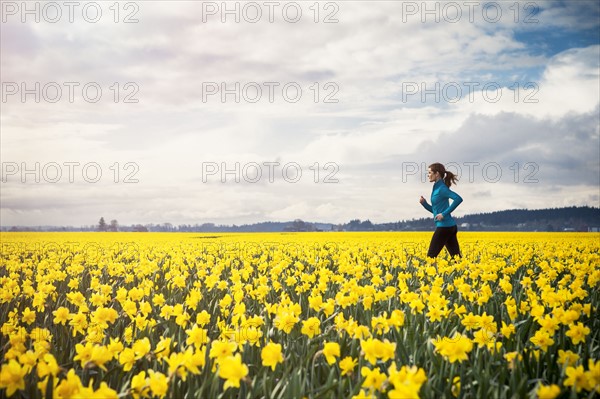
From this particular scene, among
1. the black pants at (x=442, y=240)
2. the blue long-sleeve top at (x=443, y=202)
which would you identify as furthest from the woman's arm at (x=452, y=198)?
the black pants at (x=442, y=240)

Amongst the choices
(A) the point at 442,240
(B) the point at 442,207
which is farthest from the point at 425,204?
(A) the point at 442,240

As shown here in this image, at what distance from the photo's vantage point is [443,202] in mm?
11117

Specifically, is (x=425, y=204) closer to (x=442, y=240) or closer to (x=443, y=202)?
(x=443, y=202)

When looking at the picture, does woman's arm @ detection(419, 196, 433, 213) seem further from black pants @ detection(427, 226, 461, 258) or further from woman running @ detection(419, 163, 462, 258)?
black pants @ detection(427, 226, 461, 258)

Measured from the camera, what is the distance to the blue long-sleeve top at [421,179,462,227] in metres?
10.8

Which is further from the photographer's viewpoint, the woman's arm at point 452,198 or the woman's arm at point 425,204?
the woman's arm at point 425,204

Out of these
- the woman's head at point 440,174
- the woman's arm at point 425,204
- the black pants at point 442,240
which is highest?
the woman's head at point 440,174

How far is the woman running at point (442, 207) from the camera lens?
10.8 m

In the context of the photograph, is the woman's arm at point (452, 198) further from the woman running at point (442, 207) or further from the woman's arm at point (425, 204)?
the woman's arm at point (425, 204)

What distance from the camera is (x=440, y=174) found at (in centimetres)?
1128

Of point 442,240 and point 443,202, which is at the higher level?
point 443,202

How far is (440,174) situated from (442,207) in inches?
32.5

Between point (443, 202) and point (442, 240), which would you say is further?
point (443, 202)

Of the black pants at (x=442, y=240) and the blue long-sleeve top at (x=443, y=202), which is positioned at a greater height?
the blue long-sleeve top at (x=443, y=202)
